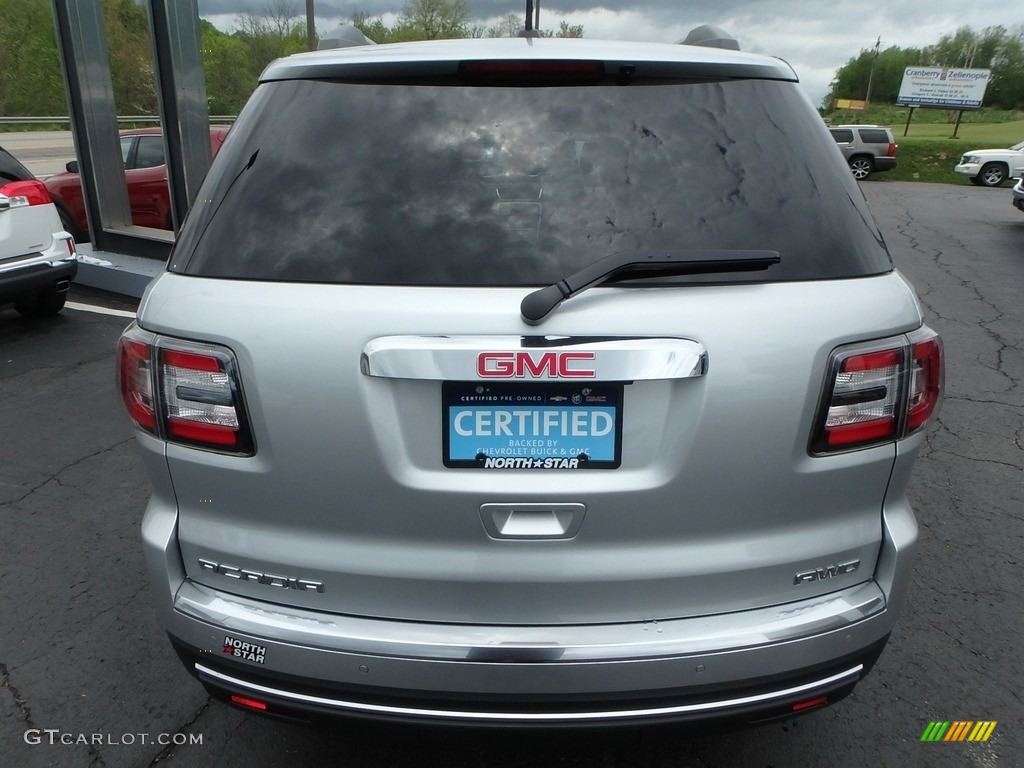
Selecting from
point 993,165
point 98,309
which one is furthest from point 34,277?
point 993,165

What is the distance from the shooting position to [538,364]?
4.98ft

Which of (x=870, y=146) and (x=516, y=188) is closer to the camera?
(x=516, y=188)

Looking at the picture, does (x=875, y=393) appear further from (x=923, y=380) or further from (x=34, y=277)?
(x=34, y=277)

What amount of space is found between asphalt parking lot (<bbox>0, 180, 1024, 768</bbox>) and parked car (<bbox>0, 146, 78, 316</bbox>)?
1281mm

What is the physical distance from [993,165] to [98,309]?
2604cm

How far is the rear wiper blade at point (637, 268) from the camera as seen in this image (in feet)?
4.97

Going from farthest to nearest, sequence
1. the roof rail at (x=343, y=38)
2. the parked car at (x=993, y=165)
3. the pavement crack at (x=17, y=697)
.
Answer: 1. the parked car at (x=993, y=165)
2. the roof rail at (x=343, y=38)
3. the pavement crack at (x=17, y=697)

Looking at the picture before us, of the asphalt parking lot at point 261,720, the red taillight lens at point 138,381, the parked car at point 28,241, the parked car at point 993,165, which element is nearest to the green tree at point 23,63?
the parked car at point 28,241

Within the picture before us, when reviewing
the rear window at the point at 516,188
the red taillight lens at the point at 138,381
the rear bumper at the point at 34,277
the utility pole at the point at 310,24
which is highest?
the utility pole at the point at 310,24

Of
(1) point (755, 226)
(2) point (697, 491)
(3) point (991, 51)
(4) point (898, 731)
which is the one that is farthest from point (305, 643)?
(3) point (991, 51)

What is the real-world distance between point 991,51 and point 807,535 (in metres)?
113

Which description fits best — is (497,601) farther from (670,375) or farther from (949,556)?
(949,556)

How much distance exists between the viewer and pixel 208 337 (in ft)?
5.38

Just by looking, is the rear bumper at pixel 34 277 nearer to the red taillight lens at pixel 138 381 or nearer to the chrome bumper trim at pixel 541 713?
the red taillight lens at pixel 138 381
